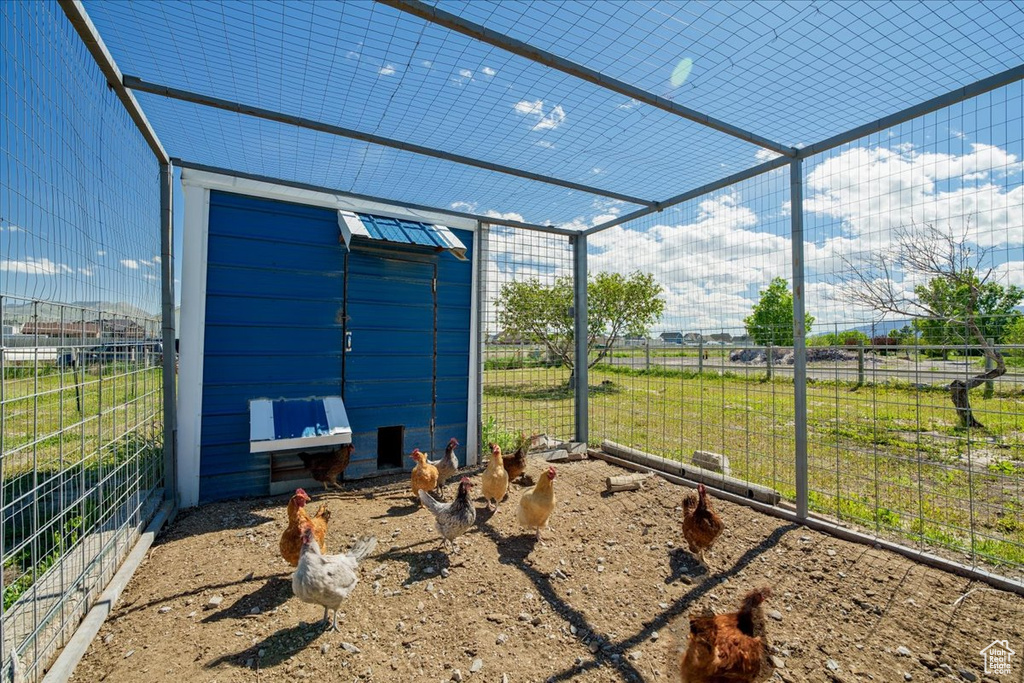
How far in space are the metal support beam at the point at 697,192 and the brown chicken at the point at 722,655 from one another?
385 cm

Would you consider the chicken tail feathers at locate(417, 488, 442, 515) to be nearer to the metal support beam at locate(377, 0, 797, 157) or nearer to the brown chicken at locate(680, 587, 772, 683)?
the brown chicken at locate(680, 587, 772, 683)

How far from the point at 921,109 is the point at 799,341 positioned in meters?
1.84

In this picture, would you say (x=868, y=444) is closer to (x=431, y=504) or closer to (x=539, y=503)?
(x=539, y=503)

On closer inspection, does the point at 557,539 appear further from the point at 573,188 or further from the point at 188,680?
the point at 573,188

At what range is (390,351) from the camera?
5355 mm

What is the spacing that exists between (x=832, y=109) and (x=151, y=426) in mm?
5936

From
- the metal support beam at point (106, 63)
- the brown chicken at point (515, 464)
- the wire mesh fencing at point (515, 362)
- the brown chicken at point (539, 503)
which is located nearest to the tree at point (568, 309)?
the wire mesh fencing at point (515, 362)

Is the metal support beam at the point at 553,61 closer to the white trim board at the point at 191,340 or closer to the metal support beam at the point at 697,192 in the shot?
the metal support beam at the point at 697,192

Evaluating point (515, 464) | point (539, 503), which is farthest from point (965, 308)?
point (515, 464)

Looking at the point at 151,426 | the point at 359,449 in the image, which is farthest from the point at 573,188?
the point at 151,426

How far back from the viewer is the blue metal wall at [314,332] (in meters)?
4.51

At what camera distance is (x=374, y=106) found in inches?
132

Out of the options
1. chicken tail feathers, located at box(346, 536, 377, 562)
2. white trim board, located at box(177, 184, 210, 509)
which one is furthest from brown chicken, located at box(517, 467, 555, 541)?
white trim board, located at box(177, 184, 210, 509)

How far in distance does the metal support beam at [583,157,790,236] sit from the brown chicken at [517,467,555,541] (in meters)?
3.42
